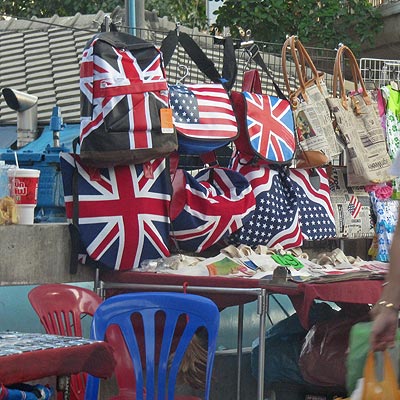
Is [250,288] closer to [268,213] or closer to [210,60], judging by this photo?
[268,213]

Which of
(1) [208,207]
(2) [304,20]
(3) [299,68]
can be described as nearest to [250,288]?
(1) [208,207]

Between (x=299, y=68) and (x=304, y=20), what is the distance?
8.67 metres

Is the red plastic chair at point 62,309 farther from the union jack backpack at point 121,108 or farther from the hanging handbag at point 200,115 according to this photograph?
→ the hanging handbag at point 200,115

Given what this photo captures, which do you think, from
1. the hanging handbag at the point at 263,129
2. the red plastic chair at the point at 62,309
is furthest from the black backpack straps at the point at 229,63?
the red plastic chair at the point at 62,309

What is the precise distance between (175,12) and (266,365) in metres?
12.2

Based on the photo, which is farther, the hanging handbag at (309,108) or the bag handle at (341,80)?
the bag handle at (341,80)

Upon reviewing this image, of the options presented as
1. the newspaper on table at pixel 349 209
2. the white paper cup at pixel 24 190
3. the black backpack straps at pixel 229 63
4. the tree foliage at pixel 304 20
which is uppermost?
the tree foliage at pixel 304 20

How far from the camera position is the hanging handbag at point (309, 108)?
581cm

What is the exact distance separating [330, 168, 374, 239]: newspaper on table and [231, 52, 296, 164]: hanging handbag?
2.52 ft

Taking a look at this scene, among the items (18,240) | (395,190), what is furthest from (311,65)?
(18,240)

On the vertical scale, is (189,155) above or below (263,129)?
below

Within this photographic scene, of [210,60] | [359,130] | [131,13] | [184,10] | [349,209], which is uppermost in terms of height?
[184,10]

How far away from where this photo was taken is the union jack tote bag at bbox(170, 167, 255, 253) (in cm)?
505

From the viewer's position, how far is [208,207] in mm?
5094
